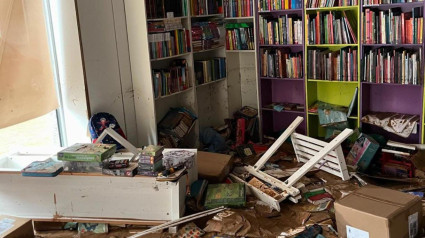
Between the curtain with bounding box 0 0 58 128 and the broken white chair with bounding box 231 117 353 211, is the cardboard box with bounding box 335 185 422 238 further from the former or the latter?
the curtain with bounding box 0 0 58 128

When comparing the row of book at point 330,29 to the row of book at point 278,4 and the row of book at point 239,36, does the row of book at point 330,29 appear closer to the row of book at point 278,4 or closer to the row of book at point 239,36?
the row of book at point 278,4

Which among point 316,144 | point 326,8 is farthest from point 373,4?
point 316,144

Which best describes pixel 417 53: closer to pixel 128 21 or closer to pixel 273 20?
pixel 273 20

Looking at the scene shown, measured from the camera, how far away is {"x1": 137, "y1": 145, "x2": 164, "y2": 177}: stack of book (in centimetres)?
328

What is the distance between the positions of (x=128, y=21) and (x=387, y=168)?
2758 millimetres

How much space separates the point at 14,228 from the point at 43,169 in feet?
1.96

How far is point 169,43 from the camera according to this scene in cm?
462

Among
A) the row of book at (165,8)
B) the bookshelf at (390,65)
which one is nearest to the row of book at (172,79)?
the row of book at (165,8)

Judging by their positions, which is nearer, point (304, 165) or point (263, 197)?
point (263, 197)

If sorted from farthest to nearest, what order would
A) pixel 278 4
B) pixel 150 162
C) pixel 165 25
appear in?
pixel 278 4, pixel 165 25, pixel 150 162

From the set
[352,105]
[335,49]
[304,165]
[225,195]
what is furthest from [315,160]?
[335,49]

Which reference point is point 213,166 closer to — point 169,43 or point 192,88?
point 192,88

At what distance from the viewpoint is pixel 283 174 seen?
4.18m

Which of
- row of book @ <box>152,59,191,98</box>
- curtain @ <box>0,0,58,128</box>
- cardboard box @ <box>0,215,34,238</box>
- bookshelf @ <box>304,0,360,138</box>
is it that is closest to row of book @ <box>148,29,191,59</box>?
row of book @ <box>152,59,191,98</box>
